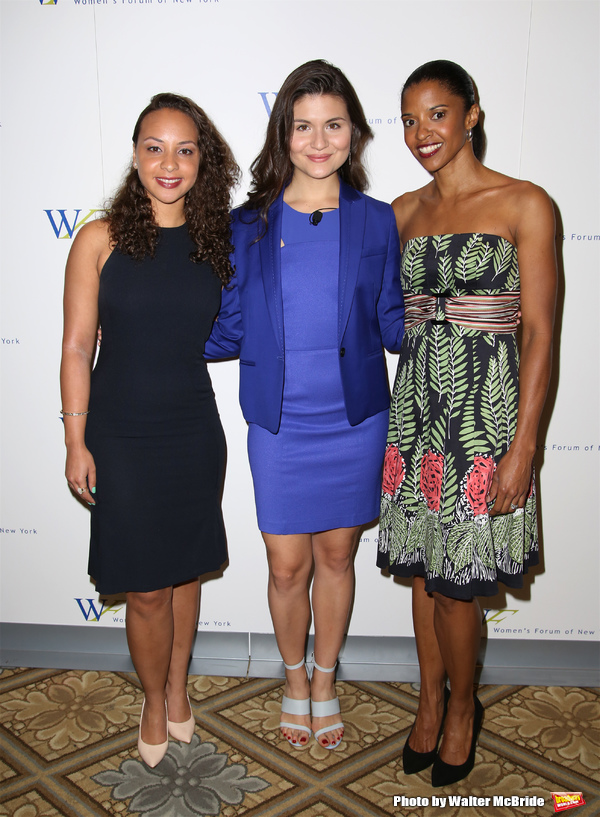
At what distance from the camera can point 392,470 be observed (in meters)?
2.17

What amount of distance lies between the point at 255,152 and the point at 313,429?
3.84 ft

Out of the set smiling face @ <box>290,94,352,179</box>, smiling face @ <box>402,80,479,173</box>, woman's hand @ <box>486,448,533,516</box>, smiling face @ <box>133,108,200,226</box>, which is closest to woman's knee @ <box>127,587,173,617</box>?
woman's hand @ <box>486,448,533,516</box>

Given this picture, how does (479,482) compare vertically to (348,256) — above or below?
below

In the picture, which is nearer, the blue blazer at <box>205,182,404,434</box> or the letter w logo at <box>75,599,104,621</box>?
the blue blazer at <box>205,182,404,434</box>

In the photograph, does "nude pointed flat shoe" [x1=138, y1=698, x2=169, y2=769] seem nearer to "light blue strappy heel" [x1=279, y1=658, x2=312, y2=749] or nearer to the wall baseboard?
"light blue strappy heel" [x1=279, y1=658, x2=312, y2=749]

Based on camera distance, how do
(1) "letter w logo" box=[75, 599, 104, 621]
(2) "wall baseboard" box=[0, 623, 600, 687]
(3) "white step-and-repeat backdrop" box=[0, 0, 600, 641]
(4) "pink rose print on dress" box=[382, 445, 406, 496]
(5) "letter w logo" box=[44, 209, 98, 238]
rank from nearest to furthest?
1. (4) "pink rose print on dress" box=[382, 445, 406, 496]
2. (3) "white step-and-repeat backdrop" box=[0, 0, 600, 641]
3. (5) "letter w logo" box=[44, 209, 98, 238]
4. (2) "wall baseboard" box=[0, 623, 600, 687]
5. (1) "letter w logo" box=[75, 599, 104, 621]

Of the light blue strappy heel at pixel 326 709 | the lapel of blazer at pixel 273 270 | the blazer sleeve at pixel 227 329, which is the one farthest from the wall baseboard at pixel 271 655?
the lapel of blazer at pixel 273 270

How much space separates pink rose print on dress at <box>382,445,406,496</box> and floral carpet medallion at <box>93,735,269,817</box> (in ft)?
3.44

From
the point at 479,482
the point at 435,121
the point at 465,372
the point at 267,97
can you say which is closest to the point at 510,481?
the point at 479,482

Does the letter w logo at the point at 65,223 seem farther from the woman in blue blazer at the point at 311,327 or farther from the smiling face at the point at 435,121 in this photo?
the smiling face at the point at 435,121

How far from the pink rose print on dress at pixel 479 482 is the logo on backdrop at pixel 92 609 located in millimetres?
1771

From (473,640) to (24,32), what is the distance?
2755 mm

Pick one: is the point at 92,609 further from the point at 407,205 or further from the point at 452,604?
the point at 407,205

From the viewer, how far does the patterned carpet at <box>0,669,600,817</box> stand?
2084 millimetres
